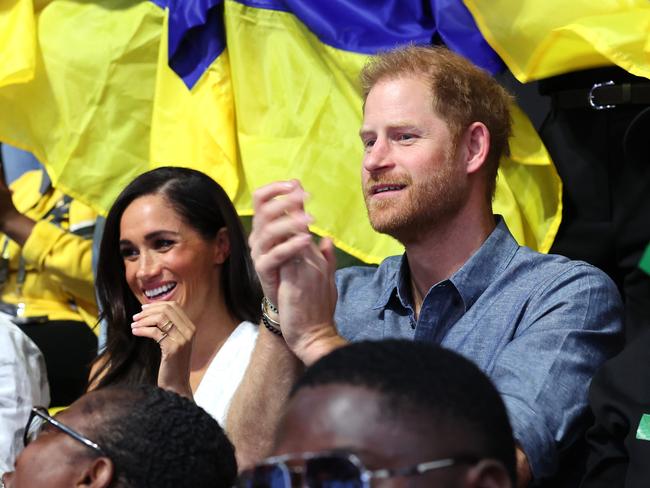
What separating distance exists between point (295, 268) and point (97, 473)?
0.60 meters

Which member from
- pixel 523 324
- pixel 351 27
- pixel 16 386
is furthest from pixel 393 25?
pixel 16 386

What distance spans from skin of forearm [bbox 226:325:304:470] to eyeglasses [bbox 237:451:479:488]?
1092mm

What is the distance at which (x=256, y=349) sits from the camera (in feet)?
8.09

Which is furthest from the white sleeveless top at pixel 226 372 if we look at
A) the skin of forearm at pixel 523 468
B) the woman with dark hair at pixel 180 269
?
the skin of forearm at pixel 523 468

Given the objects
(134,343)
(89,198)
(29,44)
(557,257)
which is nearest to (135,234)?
(134,343)

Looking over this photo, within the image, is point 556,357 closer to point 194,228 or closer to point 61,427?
point 61,427

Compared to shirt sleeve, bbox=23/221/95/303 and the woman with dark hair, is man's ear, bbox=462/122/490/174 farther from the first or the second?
shirt sleeve, bbox=23/221/95/303

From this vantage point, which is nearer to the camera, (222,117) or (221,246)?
(221,246)

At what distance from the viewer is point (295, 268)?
2.17 metres

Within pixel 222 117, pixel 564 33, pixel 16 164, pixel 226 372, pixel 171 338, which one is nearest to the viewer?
pixel 171 338

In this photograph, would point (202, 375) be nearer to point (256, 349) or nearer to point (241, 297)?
point (241, 297)

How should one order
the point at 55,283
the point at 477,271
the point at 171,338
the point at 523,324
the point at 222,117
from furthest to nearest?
the point at 55,283 < the point at 222,117 < the point at 171,338 < the point at 477,271 < the point at 523,324

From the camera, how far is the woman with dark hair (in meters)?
3.24

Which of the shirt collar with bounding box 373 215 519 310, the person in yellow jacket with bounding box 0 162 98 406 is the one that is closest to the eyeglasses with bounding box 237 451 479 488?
the shirt collar with bounding box 373 215 519 310
